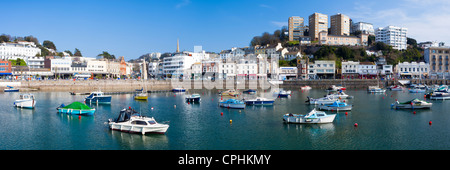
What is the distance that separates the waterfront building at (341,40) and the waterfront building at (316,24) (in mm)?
6588

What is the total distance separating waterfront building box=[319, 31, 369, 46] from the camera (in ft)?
385

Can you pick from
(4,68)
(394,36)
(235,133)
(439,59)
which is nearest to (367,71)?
(439,59)

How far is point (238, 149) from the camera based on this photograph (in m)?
19.6

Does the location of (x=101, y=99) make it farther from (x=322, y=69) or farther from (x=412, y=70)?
(x=412, y=70)

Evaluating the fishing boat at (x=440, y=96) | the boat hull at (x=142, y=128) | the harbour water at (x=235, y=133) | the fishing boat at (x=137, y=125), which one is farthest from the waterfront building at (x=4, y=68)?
the fishing boat at (x=440, y=96)

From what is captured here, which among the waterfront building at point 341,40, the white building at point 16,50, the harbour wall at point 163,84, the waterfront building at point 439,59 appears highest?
the waterfront building at point 341,40

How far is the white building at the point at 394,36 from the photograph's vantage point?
135 metres

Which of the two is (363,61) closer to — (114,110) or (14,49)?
(114,110)

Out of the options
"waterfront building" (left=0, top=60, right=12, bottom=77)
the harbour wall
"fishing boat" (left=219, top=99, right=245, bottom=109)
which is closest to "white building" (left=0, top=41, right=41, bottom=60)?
"waterfront building" (left=0, top=60, right=12, bottom=77)

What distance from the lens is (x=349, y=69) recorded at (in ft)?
311

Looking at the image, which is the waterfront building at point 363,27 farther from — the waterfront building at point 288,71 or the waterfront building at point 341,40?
the waterfront building at point 288,71

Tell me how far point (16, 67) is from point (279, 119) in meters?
89.9

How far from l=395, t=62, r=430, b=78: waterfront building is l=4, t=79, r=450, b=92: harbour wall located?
17.6 feet

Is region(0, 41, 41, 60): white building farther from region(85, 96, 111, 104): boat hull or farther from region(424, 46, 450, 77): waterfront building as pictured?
region(424, 46, 450, 77): waterfront building
